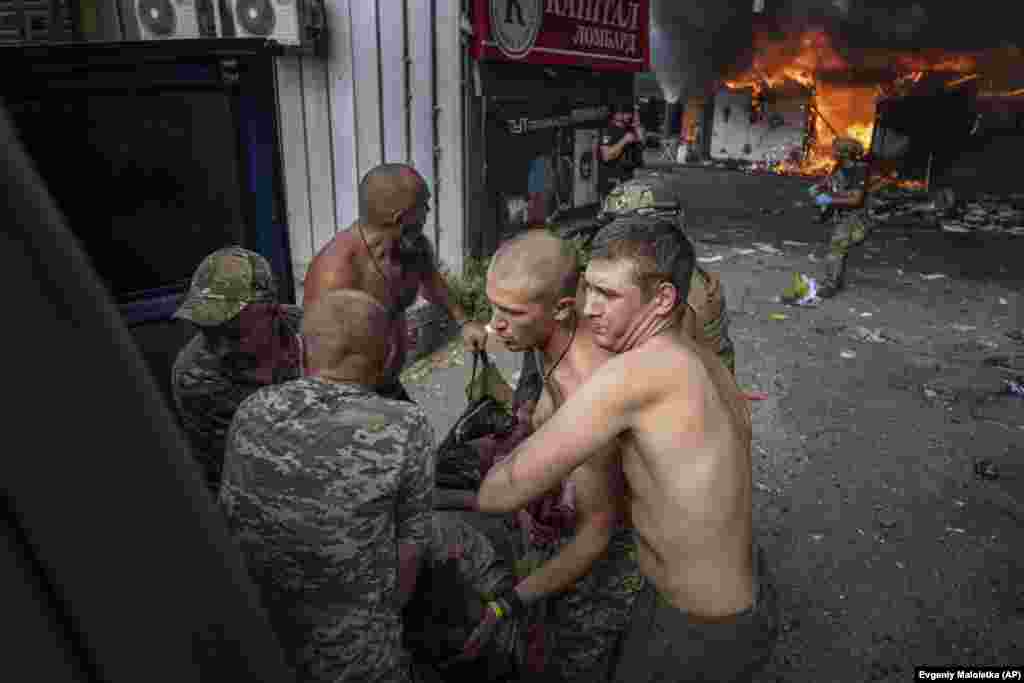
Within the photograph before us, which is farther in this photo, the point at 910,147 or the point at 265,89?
the point at 910,147

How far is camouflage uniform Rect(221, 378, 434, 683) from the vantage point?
178cm

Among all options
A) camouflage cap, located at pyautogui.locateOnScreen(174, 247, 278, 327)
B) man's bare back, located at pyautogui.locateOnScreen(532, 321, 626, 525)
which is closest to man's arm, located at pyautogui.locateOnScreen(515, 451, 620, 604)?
man's bare back, located at pyautogui.locateOnScreen(532, 321, 626, 525)

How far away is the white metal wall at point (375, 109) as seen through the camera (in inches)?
242

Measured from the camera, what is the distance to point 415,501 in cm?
201

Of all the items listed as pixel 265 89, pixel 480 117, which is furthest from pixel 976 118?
pixel 265 89

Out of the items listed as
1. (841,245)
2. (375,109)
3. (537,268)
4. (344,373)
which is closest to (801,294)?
(841,245)

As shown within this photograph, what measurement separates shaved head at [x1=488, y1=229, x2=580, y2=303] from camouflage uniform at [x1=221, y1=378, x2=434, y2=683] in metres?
0.85

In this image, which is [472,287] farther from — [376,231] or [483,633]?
[483,633]

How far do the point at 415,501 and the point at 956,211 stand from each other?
55.8ft

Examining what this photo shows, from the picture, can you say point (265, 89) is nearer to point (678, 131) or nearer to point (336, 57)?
point (336, 57)

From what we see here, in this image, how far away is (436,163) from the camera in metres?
6.58

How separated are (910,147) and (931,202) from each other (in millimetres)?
4212

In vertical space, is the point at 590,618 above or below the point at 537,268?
below

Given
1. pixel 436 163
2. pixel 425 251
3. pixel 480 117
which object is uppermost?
pixel 480 117
